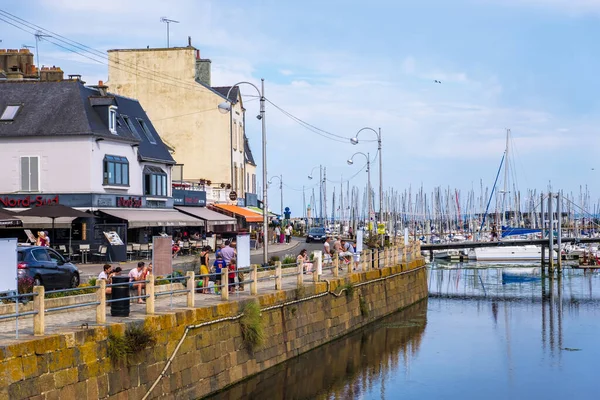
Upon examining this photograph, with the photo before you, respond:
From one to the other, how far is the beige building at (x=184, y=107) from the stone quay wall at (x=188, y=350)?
26.3 metres

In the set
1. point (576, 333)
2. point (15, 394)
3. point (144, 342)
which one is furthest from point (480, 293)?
point (15, 394)

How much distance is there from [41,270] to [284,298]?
23.1 ft

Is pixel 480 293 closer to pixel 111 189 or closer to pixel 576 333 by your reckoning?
pixel 576 333

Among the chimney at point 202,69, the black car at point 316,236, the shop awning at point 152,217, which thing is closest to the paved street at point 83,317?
the shop awning at point 152,217

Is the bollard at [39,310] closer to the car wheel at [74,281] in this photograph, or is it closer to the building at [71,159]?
the car wheel at [74,281]

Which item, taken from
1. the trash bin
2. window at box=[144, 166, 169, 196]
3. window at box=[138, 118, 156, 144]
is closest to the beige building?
window at box=[138, 118, 156, 144]

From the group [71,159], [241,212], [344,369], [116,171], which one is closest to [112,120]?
[116,171]

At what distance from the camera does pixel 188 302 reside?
72.6 feet

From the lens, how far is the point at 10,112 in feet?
141

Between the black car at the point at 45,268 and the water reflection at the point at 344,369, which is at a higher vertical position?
the black car at the point at 45,268

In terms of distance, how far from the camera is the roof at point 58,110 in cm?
4172

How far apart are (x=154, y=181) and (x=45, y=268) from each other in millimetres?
22428

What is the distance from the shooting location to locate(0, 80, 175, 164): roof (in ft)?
137

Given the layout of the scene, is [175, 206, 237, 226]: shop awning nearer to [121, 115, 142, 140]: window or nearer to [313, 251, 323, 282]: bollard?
[121, 115, 142, 140]: window
